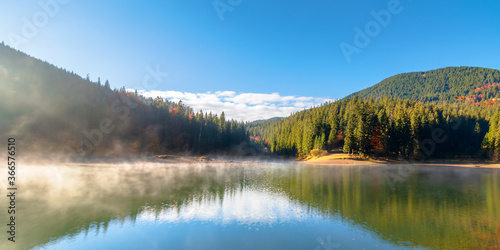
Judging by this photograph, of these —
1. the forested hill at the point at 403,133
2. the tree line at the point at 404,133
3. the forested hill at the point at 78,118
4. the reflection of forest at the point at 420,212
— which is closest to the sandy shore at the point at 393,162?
the tree line at the point at 404,133

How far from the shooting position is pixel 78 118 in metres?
77.4

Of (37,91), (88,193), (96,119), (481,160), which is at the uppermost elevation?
(37,91)

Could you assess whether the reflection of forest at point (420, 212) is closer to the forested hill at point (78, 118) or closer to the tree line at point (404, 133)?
the tree line at point (404, 133)

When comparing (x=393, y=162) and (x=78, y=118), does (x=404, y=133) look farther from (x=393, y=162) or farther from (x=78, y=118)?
(x=78, y=118)

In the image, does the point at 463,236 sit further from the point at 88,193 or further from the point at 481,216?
the point at 88,193

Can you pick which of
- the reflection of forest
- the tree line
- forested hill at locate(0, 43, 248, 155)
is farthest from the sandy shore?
forested hill at locate(0, 43, 248, 155)

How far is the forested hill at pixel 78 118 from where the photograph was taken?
67812 millimetres

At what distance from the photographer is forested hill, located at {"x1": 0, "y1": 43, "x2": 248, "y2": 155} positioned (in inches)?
2670

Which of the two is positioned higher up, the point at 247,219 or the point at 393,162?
the point at 247,219

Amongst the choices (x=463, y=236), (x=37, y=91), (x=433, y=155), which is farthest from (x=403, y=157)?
(x=37, y=91)

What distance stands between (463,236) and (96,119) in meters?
96.4

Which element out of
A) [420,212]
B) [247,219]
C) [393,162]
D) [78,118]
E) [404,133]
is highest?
[78,118]

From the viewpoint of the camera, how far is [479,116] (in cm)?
11244

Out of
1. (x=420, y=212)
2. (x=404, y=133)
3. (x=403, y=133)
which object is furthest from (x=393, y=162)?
(x=420, y=212)
